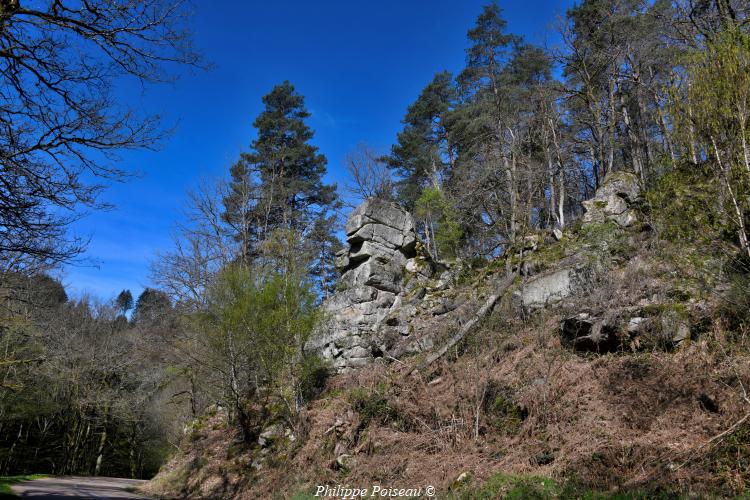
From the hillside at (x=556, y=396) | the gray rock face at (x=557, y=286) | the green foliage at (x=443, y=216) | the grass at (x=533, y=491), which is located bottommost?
the grass at (x=533, y=491)

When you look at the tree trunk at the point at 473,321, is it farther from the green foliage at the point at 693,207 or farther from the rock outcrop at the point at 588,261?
the green foliage at the point at 693,207

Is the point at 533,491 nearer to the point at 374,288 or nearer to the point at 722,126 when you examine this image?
the point at 722,126

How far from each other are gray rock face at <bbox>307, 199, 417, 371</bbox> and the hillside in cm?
97

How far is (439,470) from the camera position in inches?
284

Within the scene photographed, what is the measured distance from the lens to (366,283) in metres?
16.7

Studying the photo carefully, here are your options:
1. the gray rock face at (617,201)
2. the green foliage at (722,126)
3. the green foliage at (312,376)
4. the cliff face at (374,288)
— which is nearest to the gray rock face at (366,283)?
the cliff face at (374,288)

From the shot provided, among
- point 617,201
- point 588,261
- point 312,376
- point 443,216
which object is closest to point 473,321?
point 588,261

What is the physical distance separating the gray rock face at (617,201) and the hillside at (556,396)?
5cm

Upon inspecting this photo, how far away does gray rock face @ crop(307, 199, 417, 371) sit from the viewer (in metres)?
14.8

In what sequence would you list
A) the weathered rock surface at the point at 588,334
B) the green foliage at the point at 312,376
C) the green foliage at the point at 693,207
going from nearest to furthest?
the green foliage at the point at 693,207 < the weathered rock surface at the point at 588,334 < the green foliage at the point at 312,376

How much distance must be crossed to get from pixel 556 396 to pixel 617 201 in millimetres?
8569

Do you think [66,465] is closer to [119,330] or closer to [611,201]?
[119,330]

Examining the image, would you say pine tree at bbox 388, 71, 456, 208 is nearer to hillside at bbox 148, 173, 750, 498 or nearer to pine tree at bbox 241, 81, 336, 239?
pine tree at bbox 241, 81, 336, 239

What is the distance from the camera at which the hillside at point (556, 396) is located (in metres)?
5.72
